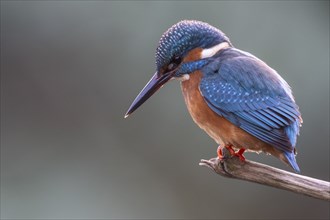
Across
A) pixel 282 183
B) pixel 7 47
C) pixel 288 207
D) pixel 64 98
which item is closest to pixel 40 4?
pixel 7 47

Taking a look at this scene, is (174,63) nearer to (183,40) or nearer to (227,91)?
(183,40)

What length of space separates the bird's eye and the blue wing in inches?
6.0

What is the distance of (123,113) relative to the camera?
5.90m

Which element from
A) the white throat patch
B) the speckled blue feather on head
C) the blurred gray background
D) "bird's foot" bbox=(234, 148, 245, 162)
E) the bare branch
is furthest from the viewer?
the blurred gray background

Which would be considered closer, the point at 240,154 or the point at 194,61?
the point at 240,154

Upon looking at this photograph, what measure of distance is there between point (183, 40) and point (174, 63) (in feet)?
0.43

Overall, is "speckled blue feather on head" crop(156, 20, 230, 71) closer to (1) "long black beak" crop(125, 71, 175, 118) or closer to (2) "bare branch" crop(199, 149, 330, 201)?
(1) "long black beak" crop(125, 71, 175, 118)

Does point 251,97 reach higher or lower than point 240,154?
higher

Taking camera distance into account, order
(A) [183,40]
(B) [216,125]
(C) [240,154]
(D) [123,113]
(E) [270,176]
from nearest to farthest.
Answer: (E) [270,176] → (C) [240,154] → (B) [216,125] → (A) [183,40] → (D) [123,113]

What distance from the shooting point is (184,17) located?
588cm

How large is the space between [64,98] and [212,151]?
135 cm

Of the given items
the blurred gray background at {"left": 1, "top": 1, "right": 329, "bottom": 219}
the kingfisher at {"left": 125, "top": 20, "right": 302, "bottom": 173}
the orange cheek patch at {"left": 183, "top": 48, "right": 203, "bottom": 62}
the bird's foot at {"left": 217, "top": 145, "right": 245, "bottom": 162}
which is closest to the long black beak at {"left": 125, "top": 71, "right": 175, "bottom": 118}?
the kingfisher at {"left": 125, "top": 20, "right": 302, "bottom": 173}

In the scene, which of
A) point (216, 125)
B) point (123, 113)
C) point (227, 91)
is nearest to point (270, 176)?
point (216, 125)

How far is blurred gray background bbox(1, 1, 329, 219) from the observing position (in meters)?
5.66
